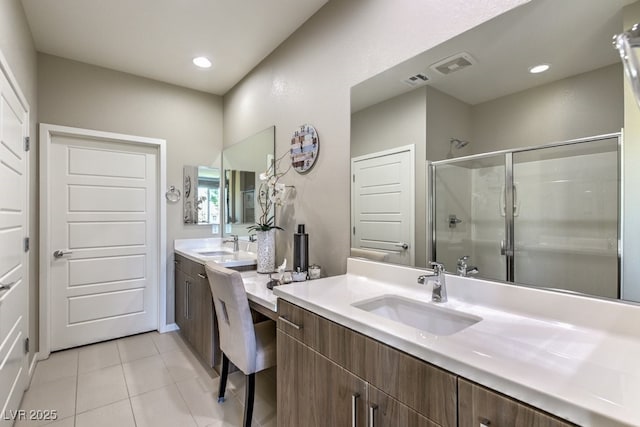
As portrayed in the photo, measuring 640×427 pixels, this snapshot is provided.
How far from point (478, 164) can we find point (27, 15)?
317 centimetres

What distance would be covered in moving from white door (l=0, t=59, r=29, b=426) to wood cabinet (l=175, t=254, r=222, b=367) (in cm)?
107

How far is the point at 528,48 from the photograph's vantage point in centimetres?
113

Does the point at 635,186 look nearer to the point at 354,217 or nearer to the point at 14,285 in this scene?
the point at 354,217

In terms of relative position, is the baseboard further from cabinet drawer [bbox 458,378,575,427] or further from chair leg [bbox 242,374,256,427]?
cabinet drawer [bbox 458,378,575,427]

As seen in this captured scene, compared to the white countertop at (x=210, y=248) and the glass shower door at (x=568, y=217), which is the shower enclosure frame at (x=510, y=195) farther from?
the white countertop at (x=210, y=248)

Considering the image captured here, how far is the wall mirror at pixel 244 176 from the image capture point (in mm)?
2736

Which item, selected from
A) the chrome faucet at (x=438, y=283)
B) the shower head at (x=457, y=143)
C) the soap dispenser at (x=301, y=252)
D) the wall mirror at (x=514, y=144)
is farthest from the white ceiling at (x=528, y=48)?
the soap dispenser at (x=301, y=252)

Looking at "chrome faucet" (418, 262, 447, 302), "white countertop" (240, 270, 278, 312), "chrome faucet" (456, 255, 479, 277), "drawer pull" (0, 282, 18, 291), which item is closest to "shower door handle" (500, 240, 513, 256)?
"chrome faucet" (456, 255, 479, 277)

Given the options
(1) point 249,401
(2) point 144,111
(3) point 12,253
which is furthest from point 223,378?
(2) point 144,111

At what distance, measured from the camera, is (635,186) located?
91cm

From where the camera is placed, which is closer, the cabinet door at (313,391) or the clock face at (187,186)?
the cabinet door at (313,391)

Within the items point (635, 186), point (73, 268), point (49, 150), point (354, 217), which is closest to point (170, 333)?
point (73, 268)

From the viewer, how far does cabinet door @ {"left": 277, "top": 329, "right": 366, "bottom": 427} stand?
1.03m

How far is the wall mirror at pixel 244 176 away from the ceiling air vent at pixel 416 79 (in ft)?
4.46
